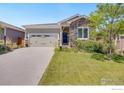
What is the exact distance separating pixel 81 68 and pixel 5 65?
2.28 metres

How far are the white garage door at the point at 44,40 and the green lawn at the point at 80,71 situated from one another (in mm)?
406

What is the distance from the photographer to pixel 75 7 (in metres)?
7.86

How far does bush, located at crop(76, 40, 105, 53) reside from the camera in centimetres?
859

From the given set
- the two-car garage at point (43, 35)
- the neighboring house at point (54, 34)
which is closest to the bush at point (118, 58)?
the neighboring house at point (54, 34)

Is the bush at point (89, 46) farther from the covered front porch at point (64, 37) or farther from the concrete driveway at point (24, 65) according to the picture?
the concrete driveway at point (24, 65)

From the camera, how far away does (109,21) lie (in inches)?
367

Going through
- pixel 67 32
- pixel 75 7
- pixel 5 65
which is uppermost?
pixel 75 7

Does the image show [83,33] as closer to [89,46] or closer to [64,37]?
[89,46]

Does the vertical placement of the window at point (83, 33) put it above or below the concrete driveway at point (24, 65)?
above

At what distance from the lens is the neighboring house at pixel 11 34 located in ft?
27.0

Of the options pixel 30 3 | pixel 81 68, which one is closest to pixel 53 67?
pixel 81 68
